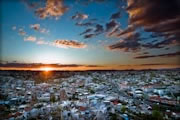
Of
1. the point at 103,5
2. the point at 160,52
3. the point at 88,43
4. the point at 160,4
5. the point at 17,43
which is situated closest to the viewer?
the point at 160,4

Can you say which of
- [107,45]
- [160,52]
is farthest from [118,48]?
[160,52]

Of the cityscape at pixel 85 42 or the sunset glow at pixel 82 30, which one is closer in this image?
the cityscape at pixel 85 42

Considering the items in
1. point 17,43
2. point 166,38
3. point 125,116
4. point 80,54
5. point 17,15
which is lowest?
point 125,116

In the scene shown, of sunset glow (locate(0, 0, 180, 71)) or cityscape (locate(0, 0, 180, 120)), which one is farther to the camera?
sunset glow (locate(0, 0, 180, 71))

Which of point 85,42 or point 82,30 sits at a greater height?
point 82,30

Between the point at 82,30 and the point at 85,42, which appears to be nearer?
the point at 82,30

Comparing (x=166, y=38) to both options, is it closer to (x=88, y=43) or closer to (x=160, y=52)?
(x=160, y=52)

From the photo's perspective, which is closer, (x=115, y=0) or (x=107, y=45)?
(x=115, y=0)

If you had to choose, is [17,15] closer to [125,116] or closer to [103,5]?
[103,5]

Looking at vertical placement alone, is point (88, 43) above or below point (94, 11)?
below

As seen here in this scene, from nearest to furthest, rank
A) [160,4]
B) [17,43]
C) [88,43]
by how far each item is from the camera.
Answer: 1. [160,4]
2. [17,43]
3. [88,43]
